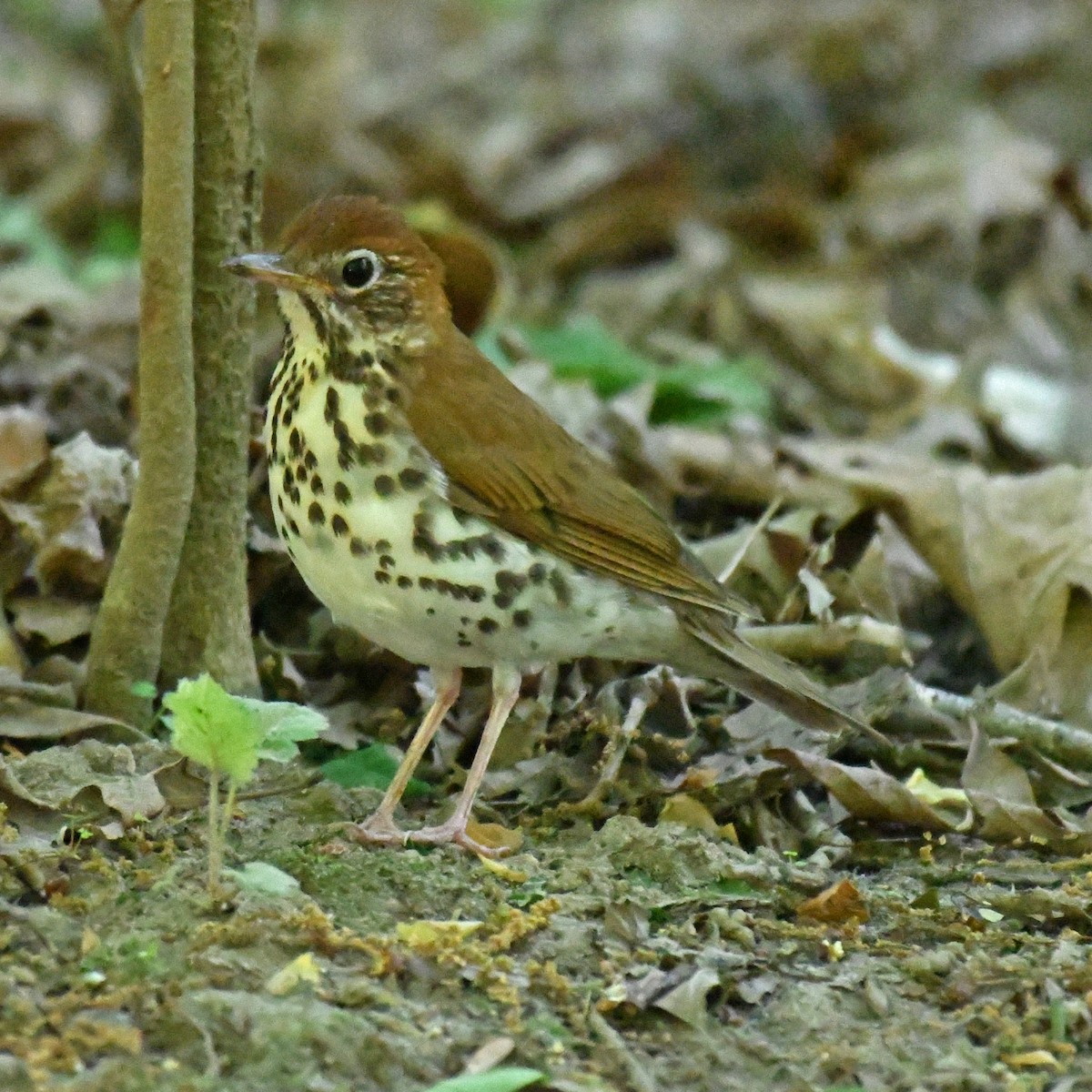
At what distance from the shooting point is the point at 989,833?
4.57 m

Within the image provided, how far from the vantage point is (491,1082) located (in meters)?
3.17

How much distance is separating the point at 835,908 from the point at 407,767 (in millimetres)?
1023

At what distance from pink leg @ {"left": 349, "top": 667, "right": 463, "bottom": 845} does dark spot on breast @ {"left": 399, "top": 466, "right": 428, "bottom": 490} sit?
0.60 meters

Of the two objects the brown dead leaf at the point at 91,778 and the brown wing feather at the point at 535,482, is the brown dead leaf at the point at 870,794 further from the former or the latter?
the brown dead leaf at the point at 91,778

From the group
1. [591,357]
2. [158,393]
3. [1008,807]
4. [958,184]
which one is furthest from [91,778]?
[958,184]

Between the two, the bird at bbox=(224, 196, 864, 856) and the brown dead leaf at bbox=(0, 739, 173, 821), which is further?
the bird at bbox=(224, 196, 864, 856)

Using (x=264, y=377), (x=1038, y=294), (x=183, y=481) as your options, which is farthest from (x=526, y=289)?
(x=183, y=481)

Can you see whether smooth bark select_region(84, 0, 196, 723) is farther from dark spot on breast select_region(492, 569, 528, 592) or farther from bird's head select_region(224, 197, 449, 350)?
dark spot on breast select_region(492, 569, 528, 592)

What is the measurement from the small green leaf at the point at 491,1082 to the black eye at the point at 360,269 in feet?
6.02

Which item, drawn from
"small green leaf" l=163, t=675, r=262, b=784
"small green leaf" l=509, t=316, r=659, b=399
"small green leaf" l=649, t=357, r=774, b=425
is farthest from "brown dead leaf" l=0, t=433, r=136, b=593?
"small green leaf" l=649, t=357, r=774, b=425

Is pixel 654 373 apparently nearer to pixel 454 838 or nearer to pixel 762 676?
pixel 762 676

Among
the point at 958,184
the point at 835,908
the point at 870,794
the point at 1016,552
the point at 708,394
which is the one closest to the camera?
the point at 835,908

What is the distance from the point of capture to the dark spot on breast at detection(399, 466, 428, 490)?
4.18m

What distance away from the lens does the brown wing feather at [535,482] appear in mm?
4273
